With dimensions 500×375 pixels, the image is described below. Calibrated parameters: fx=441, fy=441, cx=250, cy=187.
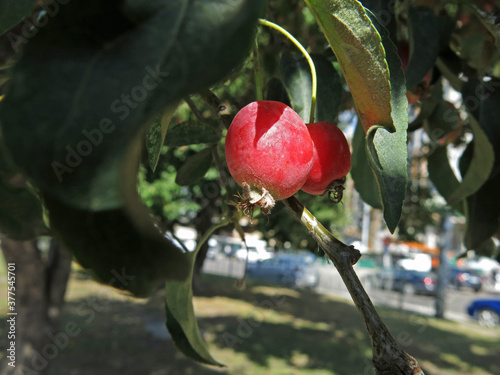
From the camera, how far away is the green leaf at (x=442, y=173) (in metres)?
0.95

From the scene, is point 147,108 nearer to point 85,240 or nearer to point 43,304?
point 85,240

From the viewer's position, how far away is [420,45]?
0.75m

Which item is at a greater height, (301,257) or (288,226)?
(288,226)

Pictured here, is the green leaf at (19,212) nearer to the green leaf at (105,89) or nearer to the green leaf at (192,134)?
the green leaf at (192,134)

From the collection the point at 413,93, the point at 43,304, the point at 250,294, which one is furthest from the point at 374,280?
the point at 413,93

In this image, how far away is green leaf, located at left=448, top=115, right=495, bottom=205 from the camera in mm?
713

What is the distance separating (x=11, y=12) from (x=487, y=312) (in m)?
10.3

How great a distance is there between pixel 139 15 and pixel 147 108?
2.8 inches

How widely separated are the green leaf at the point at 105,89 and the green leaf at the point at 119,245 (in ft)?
0.10

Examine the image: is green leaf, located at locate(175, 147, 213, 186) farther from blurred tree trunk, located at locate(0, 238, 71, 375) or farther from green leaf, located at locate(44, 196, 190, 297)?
blurred tree trunk, located at locate(0, 238, 71, 375)

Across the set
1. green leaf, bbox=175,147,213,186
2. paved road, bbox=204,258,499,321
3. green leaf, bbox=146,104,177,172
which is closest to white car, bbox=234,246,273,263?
green leaf, bbox=175,147,213,186

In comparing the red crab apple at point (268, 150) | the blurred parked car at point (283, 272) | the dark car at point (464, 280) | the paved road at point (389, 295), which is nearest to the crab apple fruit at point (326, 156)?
Result: the red crab apple at point (268, 150)

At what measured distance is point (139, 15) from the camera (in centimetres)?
24

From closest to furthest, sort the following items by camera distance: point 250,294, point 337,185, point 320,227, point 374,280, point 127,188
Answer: point 127,188, point 320,227, point 337,185, point 250,294, point 374,280
